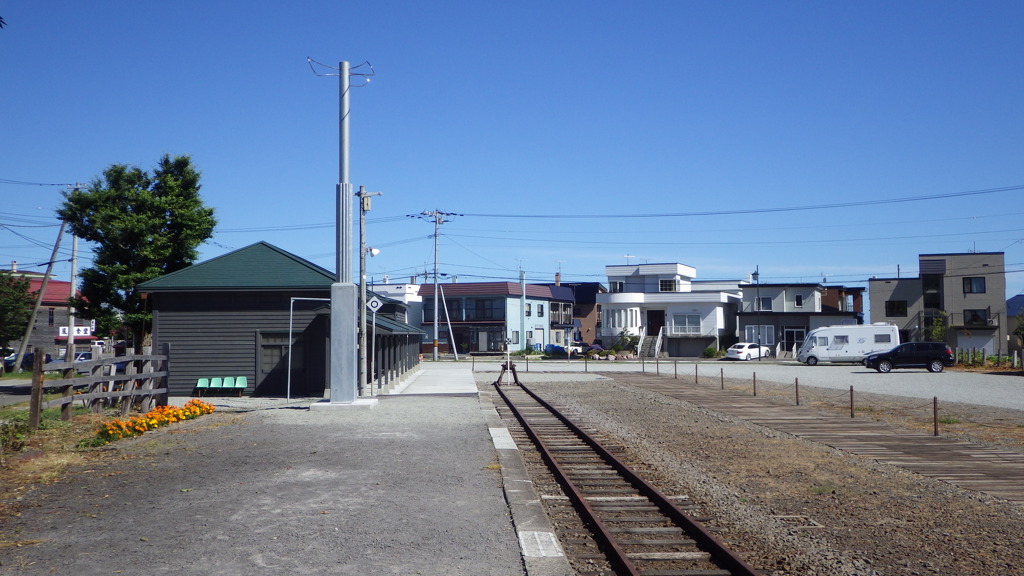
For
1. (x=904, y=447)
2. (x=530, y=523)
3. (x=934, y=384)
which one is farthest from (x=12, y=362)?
(x=530, y=523)

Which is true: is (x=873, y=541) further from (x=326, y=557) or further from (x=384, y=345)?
(x=384, y=345)

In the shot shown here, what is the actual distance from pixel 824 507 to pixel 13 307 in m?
49.0

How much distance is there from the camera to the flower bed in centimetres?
1402

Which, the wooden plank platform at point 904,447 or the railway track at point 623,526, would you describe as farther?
the wooden plank platform at point 904,447

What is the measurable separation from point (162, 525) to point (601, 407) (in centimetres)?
1684

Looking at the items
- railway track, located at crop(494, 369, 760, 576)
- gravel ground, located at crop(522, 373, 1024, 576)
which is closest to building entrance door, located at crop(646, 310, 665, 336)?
gravel ground, located at crop(522, 373, 1024, 576)

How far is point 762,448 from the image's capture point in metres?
14.7

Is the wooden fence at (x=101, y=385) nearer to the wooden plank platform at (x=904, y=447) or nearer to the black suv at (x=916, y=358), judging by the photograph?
the wooden plank platform at (x=904, y=447)

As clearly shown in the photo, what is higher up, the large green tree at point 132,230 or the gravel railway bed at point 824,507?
the large green tree at point 132,230

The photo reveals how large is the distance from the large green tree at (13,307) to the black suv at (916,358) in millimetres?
44475

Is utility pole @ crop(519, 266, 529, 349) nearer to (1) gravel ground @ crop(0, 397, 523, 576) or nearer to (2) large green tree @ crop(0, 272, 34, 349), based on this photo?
(2) large green tree @ crop(0, 272, 34, 349)

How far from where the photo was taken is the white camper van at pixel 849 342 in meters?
53.0

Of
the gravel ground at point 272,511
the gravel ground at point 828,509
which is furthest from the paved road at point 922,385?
the gravel ground at point 272,511

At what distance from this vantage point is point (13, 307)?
47.8 metres
